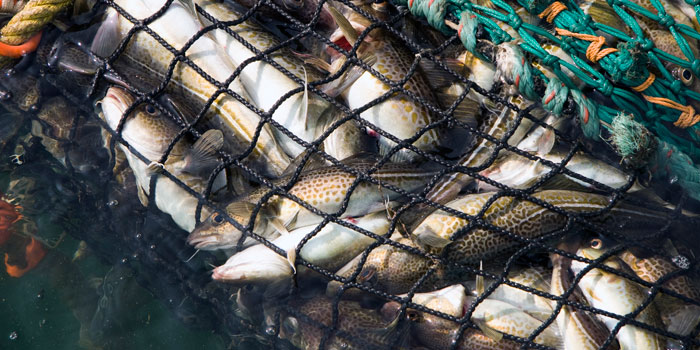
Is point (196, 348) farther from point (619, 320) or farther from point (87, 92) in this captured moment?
point (619, 320)

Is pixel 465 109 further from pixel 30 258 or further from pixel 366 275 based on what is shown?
pixel 30 258

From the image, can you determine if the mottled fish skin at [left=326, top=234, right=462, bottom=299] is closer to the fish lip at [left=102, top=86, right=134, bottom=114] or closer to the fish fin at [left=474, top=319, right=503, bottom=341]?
the fish fin at [left=474, top=319, right=503, bottom=341]

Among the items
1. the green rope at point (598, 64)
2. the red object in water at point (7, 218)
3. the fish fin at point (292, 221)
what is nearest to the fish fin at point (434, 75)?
the green rope at point (598, 64)

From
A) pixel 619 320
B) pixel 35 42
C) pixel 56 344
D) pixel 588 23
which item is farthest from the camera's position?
pixel 56 344

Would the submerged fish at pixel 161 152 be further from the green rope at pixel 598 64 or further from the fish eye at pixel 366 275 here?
the green rope at pixel 598 64

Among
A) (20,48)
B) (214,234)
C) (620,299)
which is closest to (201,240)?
(214,234)

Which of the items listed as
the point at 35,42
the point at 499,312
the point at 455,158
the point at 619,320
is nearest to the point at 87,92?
the point at 35,42

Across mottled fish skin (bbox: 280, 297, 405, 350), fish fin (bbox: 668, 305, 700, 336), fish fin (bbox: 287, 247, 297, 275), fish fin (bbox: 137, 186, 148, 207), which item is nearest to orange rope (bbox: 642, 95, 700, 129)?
fish fin (bbox: 668, 305, 700, 336)
